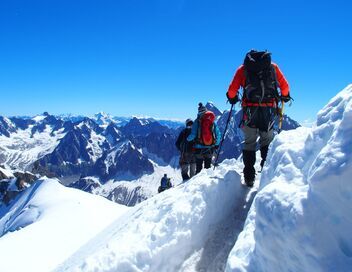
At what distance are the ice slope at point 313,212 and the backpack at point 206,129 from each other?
830 centimetres

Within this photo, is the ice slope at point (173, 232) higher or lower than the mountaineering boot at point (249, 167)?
lower

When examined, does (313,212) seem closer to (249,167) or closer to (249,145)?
(249,145)

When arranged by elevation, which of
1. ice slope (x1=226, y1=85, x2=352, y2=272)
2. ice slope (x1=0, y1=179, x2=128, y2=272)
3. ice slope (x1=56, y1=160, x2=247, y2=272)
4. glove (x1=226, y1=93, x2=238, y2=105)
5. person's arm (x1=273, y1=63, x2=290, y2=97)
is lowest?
ice slope (x1=0, y1=179, x2=128, y2=272)

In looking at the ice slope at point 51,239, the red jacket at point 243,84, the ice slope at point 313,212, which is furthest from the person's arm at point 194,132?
the ice slope at point 51,239

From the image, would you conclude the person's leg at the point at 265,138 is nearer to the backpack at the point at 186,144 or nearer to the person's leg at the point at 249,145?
the person's leg at the point at 249,145

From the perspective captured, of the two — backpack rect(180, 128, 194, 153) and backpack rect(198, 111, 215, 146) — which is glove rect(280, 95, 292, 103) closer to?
backpack rect(198, 111, 215, 146)

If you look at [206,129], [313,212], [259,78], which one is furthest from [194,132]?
[313,212]

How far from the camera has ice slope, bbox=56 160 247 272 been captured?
7.00 m

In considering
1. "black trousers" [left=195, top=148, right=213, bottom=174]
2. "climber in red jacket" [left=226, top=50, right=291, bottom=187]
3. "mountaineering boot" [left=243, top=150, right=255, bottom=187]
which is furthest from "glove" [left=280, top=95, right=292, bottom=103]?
"black trousers" [left=195, top=148, right=213, bottom=174]

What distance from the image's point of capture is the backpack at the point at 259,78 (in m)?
8.67

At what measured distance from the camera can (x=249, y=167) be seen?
965 centimetres

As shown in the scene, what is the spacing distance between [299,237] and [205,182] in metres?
4.87

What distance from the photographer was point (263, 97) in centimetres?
903

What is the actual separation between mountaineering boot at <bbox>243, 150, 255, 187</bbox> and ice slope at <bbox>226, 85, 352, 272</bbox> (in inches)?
143
